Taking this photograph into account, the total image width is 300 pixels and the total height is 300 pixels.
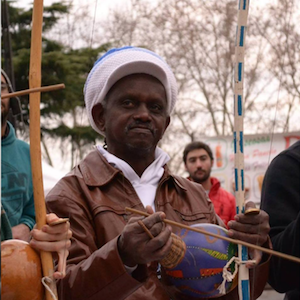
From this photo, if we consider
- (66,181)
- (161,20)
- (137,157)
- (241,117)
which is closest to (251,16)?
(241,117)

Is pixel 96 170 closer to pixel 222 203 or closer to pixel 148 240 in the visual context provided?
pixel 148 240

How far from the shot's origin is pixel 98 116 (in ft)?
8.61

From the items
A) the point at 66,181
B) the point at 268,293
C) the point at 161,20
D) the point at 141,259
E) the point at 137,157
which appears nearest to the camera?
the point at 141,259

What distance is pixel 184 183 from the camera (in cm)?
262

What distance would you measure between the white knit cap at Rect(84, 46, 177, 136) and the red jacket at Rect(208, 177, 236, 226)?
2826mm

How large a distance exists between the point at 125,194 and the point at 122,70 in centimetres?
49

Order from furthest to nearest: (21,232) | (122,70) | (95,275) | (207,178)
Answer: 1. (207,178)
2. (21,232)
3. (122,70)
4. (95,275)

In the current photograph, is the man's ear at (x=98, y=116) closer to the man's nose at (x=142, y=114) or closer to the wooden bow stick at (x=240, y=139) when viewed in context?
the man's nose at (x=142, y=114)

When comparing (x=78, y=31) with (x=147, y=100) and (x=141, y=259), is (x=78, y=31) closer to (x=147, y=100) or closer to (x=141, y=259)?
(x=147, y=100)

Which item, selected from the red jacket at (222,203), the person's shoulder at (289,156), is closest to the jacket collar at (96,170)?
the person's shoulder at (289,156)

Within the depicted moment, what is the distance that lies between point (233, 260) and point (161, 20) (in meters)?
2.43

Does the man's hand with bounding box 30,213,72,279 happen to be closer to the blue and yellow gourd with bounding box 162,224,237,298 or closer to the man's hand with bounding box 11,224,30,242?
the blue and yellow gourd with bounding box 162,224,237,298

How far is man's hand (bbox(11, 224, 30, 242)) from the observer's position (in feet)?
10.8

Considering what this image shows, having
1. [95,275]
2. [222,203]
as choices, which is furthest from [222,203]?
[95,275]
